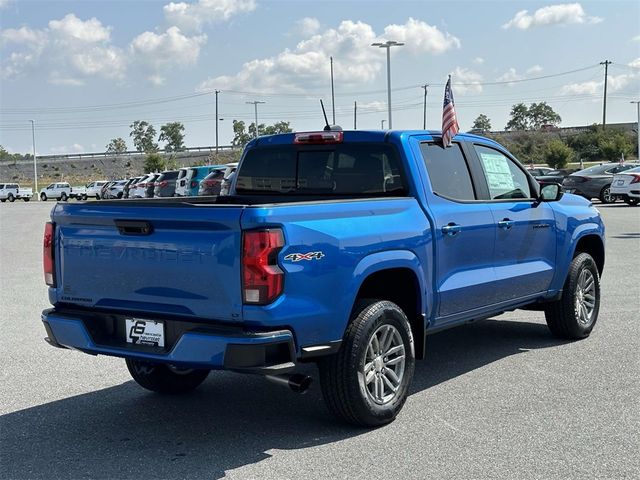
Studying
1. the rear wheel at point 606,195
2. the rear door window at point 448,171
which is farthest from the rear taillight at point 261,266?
the rear wheel at point 606,195

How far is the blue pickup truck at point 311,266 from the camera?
14.2 ft

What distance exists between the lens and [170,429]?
16.6 feet

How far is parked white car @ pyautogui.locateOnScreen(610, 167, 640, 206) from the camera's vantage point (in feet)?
89.1

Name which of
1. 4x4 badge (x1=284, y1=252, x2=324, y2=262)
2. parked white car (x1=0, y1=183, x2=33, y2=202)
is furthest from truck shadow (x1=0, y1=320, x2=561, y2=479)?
parked white car (x1=0, y1=183, x2=33, y2=202)

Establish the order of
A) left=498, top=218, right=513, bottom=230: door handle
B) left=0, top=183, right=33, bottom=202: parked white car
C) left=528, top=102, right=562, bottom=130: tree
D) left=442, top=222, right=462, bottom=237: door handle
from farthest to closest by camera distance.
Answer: left=528, top=102, right=562, bottom=130: tree → left=0, top=183, right=33, bottom=202: parked white car → left=498, top=218, right=513, bottom=230: door handle → left=442, top=222, right=462, bottom=237: door handle

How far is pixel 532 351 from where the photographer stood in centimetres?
704

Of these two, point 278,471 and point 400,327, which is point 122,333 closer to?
point 278,471

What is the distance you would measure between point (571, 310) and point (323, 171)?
9.36 ft

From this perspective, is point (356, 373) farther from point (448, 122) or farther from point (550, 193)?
point (550, 193)

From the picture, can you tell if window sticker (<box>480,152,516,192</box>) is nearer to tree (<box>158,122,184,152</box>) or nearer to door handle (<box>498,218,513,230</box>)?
door handle (<box>498,218,513,230</box>)

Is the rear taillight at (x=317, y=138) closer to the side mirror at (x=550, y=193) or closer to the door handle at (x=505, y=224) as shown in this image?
the door handle at (x=505, y=224)

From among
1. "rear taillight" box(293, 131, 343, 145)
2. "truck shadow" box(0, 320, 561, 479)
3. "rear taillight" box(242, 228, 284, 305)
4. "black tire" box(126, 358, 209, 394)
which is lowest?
"truck shadow" box(0, 320, 561, 479)

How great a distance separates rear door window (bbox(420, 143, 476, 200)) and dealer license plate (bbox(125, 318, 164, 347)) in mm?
2269

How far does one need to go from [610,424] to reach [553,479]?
1.06 metres
